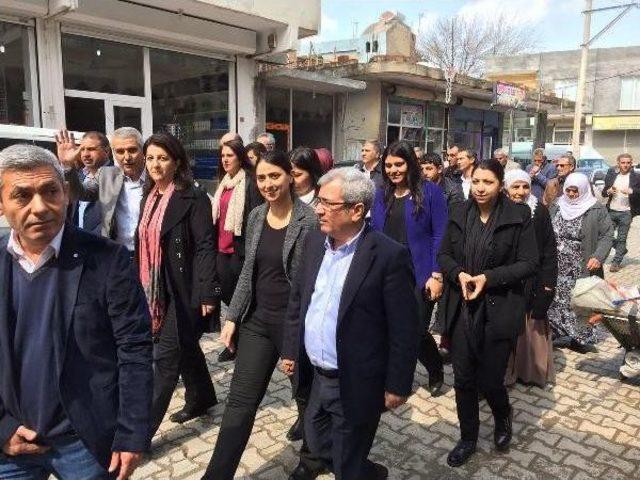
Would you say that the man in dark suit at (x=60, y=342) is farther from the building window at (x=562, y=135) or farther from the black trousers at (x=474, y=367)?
the building window at (x=562, y=135)

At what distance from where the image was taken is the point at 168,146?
3.23 m

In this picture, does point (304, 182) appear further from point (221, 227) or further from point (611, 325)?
point (611, 325)

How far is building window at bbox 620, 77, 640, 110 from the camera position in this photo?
38438 millimetres

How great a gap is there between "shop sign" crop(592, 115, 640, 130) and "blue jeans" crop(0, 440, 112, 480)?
43473 mm

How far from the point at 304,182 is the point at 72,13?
25.5ft

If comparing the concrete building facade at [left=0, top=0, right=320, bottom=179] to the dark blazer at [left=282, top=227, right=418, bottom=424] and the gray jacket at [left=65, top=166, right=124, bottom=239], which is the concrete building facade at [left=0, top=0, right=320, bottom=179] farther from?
the dark blazer at [left=282, top=227, right=418, bottom=424]

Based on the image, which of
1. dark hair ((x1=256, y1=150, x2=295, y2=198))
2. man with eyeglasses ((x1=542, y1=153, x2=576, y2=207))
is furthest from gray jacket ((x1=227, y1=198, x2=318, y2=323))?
man with eyeglasses ((x1=542, y1=153, x2=576, y2=207))

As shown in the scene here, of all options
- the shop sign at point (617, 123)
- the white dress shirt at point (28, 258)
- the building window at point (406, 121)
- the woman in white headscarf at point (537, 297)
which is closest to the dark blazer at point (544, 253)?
the woman in white headscarf at point (537, 297)

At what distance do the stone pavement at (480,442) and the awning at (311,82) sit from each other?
31.8ft

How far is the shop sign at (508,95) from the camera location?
58.3 ft

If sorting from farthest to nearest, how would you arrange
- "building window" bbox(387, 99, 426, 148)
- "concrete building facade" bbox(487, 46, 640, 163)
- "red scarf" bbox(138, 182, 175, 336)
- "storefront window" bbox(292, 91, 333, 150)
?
"concrete building facade" bbox(487, 46, 640, 163), "building window" bbox(387, 99, 426, 148), "storefront window" bbox(292, 91, 333, 150), "red scarf" bbox(138, 182, 175, 336)

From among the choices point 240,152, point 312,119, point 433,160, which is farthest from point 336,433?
point 312,119

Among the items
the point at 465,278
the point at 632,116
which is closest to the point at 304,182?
the point at 465,278

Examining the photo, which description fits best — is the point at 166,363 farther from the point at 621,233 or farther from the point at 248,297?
the point at 621,233
